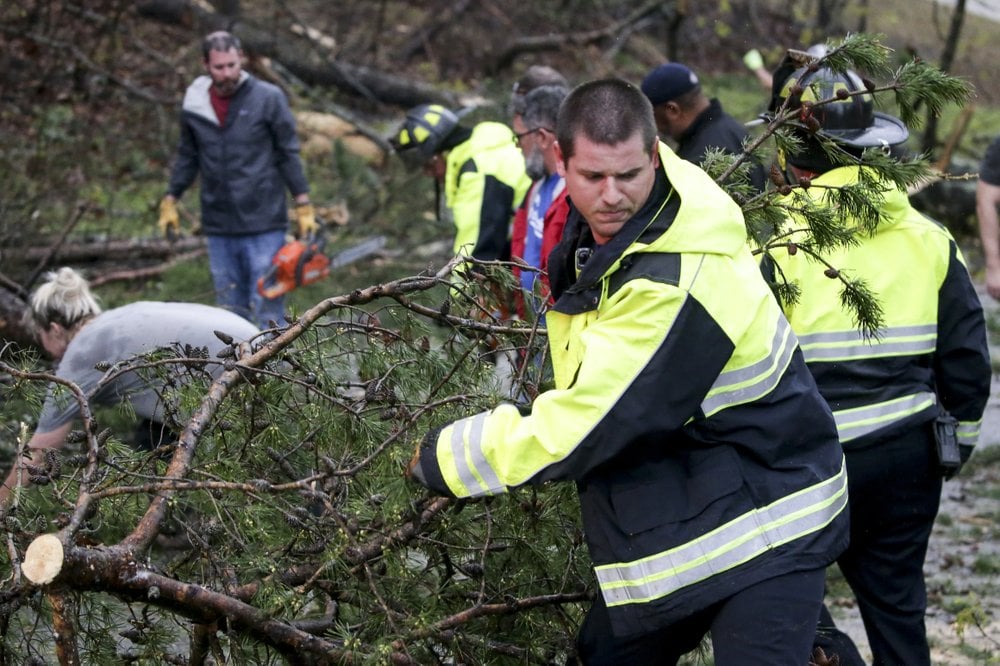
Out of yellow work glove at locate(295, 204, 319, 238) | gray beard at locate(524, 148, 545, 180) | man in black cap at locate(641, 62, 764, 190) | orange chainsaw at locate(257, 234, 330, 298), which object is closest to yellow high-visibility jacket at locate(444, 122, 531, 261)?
gray beard at locate(524, 148, 545, 180)

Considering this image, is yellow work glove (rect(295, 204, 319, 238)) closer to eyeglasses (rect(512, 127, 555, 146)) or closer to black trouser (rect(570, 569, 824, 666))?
eyeglasses (rect(512, 127, 555, 146))

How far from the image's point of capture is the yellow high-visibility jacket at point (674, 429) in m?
2.25

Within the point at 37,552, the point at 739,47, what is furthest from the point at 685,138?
the point at 739,47

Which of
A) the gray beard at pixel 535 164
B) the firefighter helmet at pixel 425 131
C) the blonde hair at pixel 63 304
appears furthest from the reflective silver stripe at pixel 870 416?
the firefighter helmet at pixel 425 131

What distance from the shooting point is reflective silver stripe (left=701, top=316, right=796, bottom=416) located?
7.71ft

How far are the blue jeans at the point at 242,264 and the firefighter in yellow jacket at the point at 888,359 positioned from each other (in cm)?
407

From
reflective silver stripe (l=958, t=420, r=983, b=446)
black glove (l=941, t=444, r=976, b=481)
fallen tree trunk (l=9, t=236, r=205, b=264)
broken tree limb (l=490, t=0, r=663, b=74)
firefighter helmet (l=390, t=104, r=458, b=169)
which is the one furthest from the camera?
broken tree limb (l=490, t=0, r=663, b=74)

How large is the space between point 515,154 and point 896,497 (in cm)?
267

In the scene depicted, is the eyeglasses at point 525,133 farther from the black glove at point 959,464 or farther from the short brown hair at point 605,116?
the short brown hair at point 605,116

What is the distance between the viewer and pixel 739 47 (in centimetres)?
1562

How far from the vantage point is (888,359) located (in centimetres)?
330

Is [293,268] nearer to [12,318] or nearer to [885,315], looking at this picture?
[12,318]

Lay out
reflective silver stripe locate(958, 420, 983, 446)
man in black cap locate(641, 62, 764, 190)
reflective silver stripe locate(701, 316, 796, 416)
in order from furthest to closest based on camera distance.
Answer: man in black cap locate(641, 62, 764, 190) < reflective silver stripe locate(958, 420, 983, 446) < reflective silver stripe locate(701, 316, 796, 416)

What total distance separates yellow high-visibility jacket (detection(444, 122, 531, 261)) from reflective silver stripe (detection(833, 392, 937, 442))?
7.49ft
